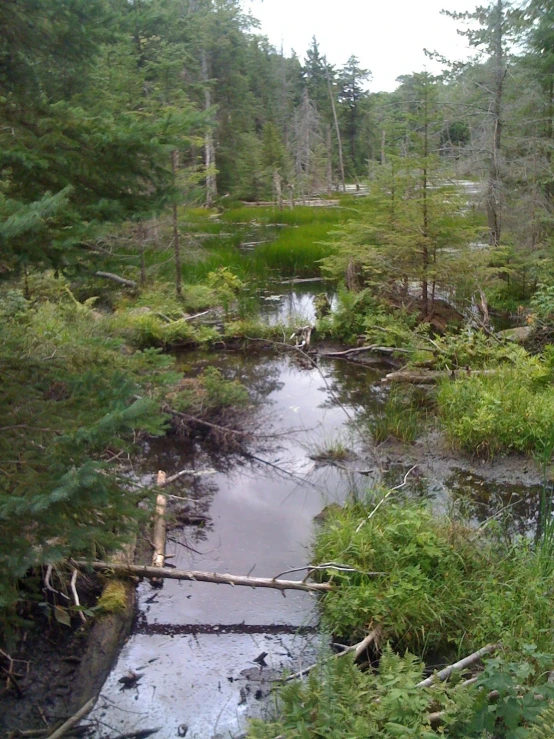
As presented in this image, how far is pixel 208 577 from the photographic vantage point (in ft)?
13.6

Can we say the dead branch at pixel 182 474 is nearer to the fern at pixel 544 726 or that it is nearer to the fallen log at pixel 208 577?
the fallen log at pixel 208 577

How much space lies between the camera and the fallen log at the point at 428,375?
7.45 meters

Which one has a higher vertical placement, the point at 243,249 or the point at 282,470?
the point at 243,249

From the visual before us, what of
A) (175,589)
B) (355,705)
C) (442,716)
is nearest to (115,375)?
(355,705)

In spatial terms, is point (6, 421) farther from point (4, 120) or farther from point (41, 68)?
point (41, 68)

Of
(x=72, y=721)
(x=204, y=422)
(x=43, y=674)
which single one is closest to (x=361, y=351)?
(x=204, y=422)

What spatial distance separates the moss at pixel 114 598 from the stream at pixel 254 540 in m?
0.18

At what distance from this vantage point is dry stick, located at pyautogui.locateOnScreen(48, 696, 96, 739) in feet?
9.93

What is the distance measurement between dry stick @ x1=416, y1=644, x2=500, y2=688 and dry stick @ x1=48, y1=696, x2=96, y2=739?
5.59ft

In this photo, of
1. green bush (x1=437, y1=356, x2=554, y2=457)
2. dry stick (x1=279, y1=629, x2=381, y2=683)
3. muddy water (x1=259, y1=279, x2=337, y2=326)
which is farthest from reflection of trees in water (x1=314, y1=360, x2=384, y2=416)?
dry stick (x1=279, y1=629, x2=381, y2=683)

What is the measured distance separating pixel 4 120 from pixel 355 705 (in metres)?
3.01

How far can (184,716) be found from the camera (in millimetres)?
3379

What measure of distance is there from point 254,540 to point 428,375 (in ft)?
12.9

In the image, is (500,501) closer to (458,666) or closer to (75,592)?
(458,666)
